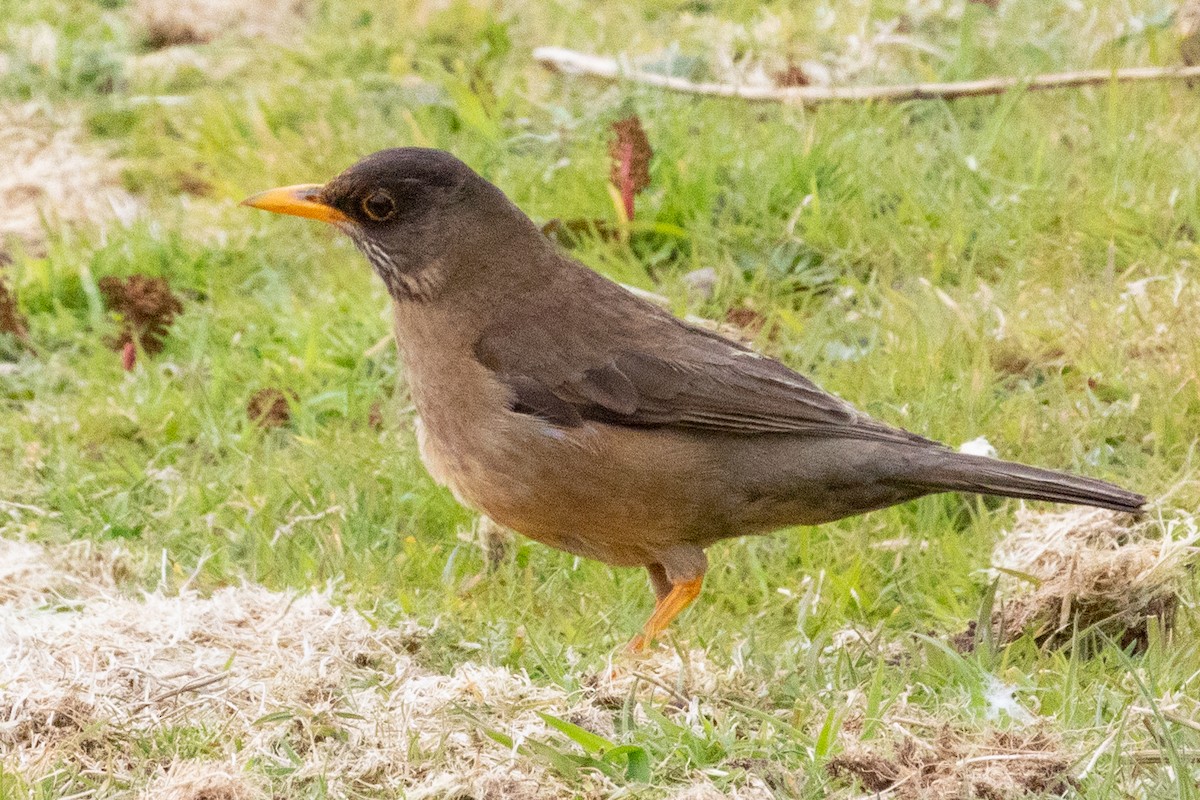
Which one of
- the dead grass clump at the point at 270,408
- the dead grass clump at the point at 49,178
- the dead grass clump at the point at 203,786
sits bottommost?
the dead grass clump at the point at 270,408

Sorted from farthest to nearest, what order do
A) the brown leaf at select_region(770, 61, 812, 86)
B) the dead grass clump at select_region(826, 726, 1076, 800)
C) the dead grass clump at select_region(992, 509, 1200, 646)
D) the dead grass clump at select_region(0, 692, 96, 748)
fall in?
the brown leaf at select_region(770, 61, 812, 86), the dead grass clump at select_region(992, 509, 1200, 646), the dead grass clump at select_region(0, 692, 96, 748), the dead grass clump at select_region(826, 726, 1076, 800)

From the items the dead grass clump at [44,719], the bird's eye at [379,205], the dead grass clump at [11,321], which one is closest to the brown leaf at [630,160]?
the bird's eye at [379,205]

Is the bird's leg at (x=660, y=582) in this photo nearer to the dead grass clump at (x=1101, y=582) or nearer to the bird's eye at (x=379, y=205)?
the dead grass clump at (x=1101, y=582)

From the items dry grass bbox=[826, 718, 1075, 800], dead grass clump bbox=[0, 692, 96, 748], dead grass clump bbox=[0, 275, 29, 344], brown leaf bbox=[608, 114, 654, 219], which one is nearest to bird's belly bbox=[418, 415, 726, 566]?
dry grass bbox=[826, 718, 1075, 800]

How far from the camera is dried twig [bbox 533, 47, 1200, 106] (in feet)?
25.6

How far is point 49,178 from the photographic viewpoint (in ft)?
29.3

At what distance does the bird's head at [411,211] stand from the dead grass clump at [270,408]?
145 centimetres

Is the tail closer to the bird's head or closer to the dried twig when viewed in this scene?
the bird's head

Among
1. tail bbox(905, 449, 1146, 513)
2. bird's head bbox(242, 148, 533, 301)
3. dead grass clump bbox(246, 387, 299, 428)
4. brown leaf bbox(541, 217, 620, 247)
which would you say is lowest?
dead grass clump bbox(246, 387, 299, 428)

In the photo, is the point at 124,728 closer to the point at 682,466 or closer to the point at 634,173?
the point at 682,466

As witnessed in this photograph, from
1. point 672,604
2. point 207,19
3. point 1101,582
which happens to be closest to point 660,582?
point 672,604

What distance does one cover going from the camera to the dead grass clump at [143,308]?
745cm

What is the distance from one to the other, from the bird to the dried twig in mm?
3093

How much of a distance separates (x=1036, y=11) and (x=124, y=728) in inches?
254
